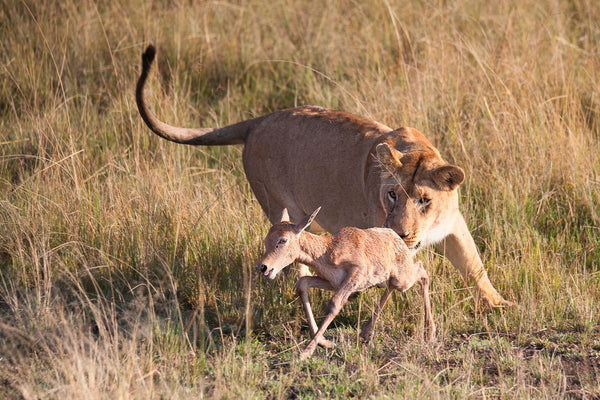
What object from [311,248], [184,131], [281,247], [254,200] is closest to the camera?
[281,247]

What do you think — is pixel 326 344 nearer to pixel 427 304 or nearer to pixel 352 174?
pixel 427 304

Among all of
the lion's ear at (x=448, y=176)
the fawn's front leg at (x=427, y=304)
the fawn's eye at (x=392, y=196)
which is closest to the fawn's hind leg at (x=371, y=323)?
the fawn's front leg at (x=427, y=304)

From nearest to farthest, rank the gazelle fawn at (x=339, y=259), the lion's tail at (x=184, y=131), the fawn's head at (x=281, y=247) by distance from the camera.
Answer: the fawn's head at (x=281, y=247) → the gazelle fawn at (x=339, y=259) → the lion's tail at (x=184, y=131)

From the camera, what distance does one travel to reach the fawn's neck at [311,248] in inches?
155

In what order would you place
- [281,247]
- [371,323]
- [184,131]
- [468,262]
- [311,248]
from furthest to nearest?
[184,131], [468,262], [371,323], [311,248], [281,247]

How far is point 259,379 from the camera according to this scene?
13.0ft

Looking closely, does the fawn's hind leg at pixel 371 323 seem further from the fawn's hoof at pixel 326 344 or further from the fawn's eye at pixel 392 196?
the fawn's eye at pixel 392 196

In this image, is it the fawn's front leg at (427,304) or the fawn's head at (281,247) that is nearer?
the fawn's head at (281,247)

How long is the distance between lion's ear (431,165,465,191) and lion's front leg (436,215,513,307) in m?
0.41

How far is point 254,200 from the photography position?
604cm

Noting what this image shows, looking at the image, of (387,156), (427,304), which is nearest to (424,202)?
(387,156)

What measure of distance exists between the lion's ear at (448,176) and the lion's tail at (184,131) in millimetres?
1605

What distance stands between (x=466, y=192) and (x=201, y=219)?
1.84 m

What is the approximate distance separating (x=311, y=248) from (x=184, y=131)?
6.48ft
